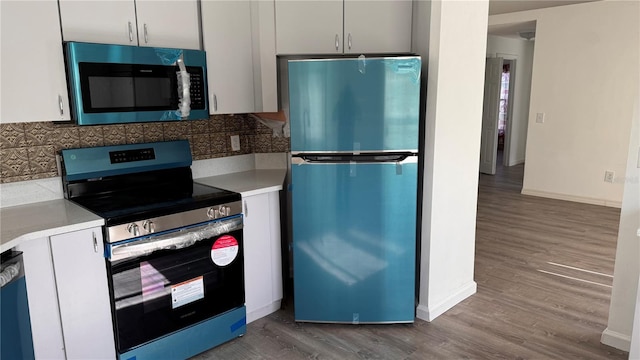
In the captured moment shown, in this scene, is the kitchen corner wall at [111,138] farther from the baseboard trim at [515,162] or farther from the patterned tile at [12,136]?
the baseboard trim at [515,162]

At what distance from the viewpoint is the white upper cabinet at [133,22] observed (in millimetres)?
2195

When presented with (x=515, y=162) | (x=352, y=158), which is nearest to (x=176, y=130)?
(x=352, y=158)

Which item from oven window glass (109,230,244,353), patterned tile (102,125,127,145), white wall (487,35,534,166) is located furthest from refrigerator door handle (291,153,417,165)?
white wall (487,35,534,166)

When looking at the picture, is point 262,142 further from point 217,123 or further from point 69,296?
point 69,296

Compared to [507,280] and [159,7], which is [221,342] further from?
[507,280]

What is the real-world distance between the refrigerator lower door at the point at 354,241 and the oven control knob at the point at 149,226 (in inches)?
31.6

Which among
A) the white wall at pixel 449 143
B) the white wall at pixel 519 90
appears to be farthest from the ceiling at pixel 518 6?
Result: the white wall at pixel 449 143

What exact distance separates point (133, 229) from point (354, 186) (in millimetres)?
1192

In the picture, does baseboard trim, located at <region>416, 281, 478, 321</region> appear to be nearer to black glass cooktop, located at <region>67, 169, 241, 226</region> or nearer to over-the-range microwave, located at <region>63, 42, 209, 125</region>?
black glass cooktop, located at <region>67, 169, 241, 226</region>

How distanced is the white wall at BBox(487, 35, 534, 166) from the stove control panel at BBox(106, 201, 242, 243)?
693 cm

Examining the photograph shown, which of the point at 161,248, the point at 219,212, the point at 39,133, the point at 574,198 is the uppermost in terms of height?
the point at 39,133

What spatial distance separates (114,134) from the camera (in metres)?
2.63

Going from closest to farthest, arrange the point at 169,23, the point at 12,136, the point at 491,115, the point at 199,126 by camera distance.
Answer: the point at 12,136 < the point at 169,23 < the point at 199,126 < the point at 491,115

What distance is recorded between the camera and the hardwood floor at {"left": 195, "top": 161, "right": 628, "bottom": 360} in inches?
99.1
